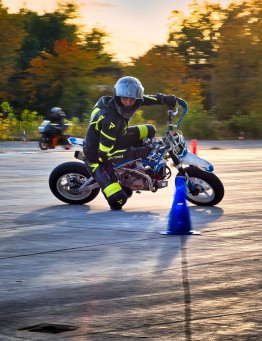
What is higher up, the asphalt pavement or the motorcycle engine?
the motorcycle engine

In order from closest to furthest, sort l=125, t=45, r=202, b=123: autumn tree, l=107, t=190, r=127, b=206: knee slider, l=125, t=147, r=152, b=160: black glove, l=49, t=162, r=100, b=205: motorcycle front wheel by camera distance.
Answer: l=107, t=190, r=127, b=206: knee slider, l=125, t=147, r=152, b=160: black glove, l=49, t=162, r=100, b=205: motorcycle front wheel, l=125, t=45, r=202, b=123: autumn tree

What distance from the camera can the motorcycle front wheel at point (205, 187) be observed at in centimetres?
1597

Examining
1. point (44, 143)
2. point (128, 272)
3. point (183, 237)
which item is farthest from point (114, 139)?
point (44, 143)

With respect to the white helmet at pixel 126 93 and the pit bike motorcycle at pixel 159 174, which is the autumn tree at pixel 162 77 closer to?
the pit bike motorcycle at pixel 159 174

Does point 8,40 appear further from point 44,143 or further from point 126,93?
point 126,93

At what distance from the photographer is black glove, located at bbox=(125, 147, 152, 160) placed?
621 inches

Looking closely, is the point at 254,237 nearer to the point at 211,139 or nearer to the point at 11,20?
the point at 211,139

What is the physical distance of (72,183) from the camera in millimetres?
16359

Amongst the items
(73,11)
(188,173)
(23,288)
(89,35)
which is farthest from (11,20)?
(23,288)

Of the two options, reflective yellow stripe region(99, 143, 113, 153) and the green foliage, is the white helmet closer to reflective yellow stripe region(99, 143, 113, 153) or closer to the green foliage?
reflective yellow stripe region(99, 143, 113, 153)

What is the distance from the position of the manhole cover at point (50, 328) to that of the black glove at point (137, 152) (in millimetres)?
8177

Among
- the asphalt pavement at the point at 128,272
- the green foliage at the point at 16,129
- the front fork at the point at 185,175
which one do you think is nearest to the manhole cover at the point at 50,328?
the asphalt pavement at the point at 128,272

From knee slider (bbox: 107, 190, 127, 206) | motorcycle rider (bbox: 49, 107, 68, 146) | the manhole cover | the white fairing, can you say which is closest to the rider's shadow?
the white fairing

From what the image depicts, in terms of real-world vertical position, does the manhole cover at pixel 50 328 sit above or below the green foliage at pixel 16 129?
below
